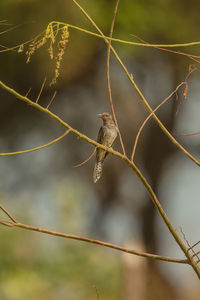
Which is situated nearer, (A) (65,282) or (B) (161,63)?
(A) (65,282)

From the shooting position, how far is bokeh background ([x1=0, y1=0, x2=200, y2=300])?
10.0 meters

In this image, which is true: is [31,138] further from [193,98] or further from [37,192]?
[193,98]

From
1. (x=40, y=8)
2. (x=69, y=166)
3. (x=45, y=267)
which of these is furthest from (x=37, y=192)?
(x=40, y=8)

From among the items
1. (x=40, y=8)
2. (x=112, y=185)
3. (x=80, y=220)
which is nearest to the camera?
(x=40, y=8)

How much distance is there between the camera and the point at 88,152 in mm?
12367

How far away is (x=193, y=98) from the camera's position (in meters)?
11.7

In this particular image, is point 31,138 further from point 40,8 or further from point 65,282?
point 40,8

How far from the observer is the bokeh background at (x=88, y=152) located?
10.0 meters

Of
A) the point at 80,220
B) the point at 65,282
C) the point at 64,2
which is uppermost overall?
the point at 64,2

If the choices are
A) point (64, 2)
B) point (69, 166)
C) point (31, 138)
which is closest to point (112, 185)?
point (69, 166)

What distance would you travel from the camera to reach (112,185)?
13.0 metres

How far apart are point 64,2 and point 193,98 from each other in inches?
132

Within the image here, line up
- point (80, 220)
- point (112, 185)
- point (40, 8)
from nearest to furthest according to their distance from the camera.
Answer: point (40, 8) < point (80, 220) < point (112, 185)

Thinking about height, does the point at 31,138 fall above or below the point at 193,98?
above
